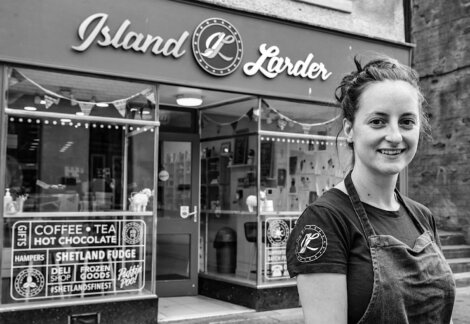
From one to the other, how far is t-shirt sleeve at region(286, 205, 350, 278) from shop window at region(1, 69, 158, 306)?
472 cm

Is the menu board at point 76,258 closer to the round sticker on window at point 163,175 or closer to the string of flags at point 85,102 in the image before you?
the string of flags at point 85,102

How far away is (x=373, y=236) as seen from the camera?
1.46 meters

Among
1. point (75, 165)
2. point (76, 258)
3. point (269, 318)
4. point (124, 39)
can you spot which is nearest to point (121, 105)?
point (124, 39)

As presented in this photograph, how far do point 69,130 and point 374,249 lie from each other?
17.5 feet

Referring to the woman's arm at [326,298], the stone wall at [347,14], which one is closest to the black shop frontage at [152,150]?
the stone wall at [347,14]

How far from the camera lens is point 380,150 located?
60.4 inches

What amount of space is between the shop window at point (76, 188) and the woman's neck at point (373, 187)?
4721 millimetres

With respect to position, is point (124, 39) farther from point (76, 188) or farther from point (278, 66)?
point (278, 66)

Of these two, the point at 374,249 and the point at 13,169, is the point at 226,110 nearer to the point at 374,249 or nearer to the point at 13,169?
the point at 13,169

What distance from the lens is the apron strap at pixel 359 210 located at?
1475mm

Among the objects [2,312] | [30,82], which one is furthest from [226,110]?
[2,312]

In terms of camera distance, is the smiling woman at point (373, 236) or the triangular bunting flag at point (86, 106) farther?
the triangular bunting flag at point (86, 106)

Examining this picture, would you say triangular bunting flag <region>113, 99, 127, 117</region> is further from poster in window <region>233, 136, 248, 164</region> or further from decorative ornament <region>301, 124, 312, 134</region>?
decorative ornament <region>301, 124, 312, 134</region>

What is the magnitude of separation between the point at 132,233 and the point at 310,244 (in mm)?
5035
